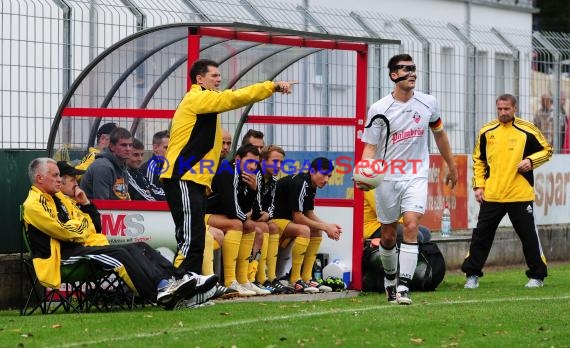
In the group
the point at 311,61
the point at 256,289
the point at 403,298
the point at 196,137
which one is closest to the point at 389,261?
the point at 403,298

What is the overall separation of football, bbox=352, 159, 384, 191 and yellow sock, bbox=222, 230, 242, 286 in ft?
5.79

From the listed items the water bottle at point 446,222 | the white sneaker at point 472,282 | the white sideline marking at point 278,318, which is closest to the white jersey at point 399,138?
the white sideline marking at point 278,318

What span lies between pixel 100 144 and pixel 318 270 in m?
2.69

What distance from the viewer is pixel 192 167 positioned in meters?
12.6

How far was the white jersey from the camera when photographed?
13.2m

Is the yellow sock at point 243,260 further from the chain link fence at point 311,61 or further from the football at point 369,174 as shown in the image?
the football at point 369,174

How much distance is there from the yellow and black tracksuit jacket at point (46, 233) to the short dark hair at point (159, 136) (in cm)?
172

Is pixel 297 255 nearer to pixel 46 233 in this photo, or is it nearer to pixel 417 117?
pixel 417 117

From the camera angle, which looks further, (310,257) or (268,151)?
(310,257)

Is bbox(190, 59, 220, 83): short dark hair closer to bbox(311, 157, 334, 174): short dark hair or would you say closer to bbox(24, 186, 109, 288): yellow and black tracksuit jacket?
bbox(24, 186, 109, 288): yellow and black tracksuit jacket

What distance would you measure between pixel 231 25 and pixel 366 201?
3.44 meters

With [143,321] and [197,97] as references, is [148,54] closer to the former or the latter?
[197,97]

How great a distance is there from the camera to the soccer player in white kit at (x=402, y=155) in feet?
42.9

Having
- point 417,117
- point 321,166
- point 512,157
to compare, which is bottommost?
point 321,166
